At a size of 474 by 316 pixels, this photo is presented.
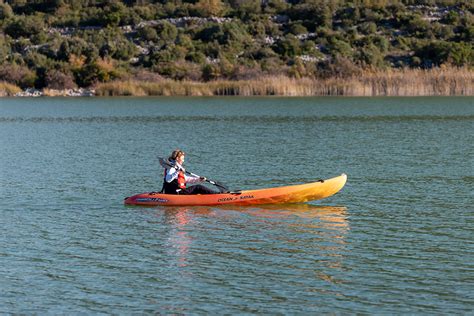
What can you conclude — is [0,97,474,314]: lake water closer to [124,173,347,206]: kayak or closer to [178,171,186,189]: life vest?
[124,173,347,206]: kayak

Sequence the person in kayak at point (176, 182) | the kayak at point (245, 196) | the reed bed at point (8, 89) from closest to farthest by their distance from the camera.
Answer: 1. the kayak at point (245, 196)
2. the person in kayak at point (176, 182)
3. the reed bed at point (8, 89)

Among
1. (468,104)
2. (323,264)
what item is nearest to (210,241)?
(323,264)

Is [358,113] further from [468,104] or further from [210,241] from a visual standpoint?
[210,241]

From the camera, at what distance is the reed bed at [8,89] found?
6216cm

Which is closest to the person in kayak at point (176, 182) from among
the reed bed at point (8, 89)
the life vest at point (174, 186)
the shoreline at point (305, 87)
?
the life vest at point (174, 186)

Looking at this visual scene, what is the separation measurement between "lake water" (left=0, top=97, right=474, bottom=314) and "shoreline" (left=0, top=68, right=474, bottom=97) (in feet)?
61.7

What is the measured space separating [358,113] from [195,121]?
751cm

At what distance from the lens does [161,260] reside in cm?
1493

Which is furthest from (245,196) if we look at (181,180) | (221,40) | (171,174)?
(221,40)

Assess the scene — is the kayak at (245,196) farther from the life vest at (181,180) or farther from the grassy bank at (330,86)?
the grassy bank at (330,86)

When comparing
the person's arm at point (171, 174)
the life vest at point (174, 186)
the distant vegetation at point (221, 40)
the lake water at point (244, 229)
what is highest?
the distant vegetation at point (221, 40)

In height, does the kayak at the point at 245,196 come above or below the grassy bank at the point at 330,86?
below

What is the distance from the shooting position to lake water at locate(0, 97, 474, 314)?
1284 cm

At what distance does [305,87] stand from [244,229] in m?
39.5
